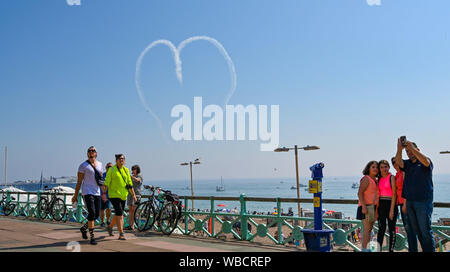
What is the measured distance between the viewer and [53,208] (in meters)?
15.3

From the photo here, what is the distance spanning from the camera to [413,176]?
6.57 metres

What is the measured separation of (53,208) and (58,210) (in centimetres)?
37

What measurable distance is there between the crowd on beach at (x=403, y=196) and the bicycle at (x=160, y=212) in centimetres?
465

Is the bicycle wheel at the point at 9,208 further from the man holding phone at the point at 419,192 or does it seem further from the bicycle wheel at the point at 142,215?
the man holding phone at the point at 419,192

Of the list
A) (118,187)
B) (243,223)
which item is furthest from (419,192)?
(118,187)

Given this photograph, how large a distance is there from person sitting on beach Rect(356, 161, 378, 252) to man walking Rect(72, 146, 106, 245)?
515cm

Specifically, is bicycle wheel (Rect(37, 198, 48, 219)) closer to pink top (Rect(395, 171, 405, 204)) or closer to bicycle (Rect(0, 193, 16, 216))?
bicycle (Rect(0, 193, 16, 216))

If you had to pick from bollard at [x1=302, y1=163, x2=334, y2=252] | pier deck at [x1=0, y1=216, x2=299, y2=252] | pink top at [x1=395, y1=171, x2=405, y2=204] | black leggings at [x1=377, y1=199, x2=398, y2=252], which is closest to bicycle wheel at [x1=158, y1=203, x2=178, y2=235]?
pier deck at [x1=0, y1=216, x2=299, y2=252]

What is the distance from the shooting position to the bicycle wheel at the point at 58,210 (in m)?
14.9

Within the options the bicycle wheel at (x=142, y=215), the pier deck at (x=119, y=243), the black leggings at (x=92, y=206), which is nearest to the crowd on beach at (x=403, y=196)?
the pier deck at (x=119, y=243)

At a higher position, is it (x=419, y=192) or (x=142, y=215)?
(x=419, y=192)

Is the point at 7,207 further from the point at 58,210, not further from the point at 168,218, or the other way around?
the point at 168,218
